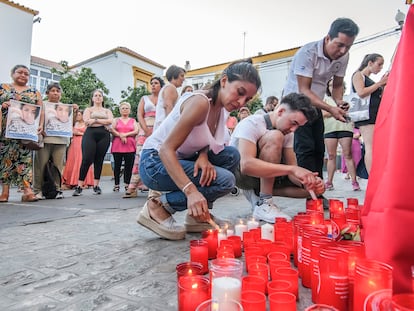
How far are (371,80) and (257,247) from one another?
3.13 metres

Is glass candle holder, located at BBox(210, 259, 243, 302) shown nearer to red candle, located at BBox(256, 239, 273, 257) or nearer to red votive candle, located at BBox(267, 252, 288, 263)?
red votive candle, located at BBox(267, 252, 288, 263)

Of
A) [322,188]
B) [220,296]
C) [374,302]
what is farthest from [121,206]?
[374,302]

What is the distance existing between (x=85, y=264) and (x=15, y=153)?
2.88 meters

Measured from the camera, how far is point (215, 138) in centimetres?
226

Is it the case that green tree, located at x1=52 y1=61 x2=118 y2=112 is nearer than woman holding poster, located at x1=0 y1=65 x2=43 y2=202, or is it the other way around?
woman holding poster, located at x1=0 y1=65 x2=43 y2=202

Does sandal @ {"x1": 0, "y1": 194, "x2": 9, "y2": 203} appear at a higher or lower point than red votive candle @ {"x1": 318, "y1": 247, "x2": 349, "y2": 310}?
lower

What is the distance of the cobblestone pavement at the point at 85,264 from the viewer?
3.78ft

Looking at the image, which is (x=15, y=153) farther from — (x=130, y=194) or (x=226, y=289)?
(x=226, y=289)

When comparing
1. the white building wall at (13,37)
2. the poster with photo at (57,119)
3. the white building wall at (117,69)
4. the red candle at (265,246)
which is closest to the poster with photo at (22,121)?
the poster with photo at (57,119)

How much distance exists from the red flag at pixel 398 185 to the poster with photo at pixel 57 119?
4126 millimetres

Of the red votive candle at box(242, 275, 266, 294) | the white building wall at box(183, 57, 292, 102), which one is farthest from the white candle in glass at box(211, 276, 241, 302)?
the white building wall at box(183, 57, 292, 102)

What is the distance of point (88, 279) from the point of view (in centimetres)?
135

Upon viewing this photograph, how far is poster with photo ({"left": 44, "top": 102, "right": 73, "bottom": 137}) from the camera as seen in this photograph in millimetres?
4250

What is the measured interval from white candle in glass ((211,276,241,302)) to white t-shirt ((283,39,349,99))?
253cm
